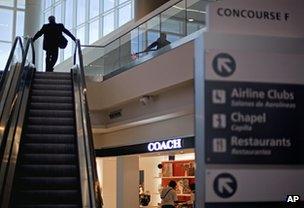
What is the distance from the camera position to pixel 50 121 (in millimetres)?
9391

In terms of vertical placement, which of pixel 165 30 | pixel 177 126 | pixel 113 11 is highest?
pixel 113 11

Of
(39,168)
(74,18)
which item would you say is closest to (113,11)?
(74,18)

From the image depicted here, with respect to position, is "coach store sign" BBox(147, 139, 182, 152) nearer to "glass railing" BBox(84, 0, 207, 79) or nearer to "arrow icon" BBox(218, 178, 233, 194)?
"glass railing" BBox(84, 0, 207, 79)

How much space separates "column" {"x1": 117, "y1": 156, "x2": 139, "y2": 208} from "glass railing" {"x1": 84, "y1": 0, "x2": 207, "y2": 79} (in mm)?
2619

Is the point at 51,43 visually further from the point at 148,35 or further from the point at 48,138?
the point at 48,138

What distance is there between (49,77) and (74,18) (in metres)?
14.9

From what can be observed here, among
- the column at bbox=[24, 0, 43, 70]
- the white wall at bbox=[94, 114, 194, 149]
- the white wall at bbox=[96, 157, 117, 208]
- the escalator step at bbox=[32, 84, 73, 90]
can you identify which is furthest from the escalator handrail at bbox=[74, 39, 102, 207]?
the column at bbox=[24, 0, 43, 70]

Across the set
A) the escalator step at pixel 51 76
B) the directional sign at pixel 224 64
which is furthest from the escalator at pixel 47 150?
the directional sign at pixel 224 64

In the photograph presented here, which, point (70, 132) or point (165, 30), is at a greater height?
point (165, 30)

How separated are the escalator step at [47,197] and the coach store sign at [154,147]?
3.49m

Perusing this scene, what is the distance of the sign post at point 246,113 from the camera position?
2734 mm

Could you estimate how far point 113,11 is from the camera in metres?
22.8

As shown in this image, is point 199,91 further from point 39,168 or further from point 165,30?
point 165,30

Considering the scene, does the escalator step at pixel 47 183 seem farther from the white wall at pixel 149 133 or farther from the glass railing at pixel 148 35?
the glass railing at pixel 148 35
